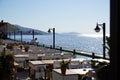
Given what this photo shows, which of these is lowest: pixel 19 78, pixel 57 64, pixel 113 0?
pixel 19 78

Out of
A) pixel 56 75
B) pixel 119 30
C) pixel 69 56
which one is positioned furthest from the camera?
pixel 69 56

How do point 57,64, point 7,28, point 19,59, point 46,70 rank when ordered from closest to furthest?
point 57,64 → point 46,70 → point 19,59 → point 7,28

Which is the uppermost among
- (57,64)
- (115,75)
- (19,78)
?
(115,75)

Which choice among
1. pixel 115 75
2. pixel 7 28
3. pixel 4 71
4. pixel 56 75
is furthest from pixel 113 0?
pixel 7 28

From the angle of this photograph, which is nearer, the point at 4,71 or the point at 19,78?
the point at 4,71

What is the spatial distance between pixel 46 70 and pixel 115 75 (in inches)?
316

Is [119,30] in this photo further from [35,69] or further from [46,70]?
[46,70]

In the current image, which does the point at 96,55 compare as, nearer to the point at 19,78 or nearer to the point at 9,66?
the point at 19,78

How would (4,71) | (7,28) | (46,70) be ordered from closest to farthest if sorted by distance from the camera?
(4,71), (46,70), (7,28)

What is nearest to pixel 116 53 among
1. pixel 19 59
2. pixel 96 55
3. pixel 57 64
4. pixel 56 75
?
pixel 56 75

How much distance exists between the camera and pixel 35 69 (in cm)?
816

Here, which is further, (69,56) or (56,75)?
(69,56)

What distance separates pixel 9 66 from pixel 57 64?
10.9 feet

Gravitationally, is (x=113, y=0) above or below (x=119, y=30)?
above
